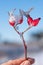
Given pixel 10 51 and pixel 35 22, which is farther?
pixel 10 51

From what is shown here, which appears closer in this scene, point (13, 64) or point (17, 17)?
point (17, 17)

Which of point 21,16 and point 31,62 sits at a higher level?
point 21,16

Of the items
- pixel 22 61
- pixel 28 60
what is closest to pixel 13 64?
pixel 22 61

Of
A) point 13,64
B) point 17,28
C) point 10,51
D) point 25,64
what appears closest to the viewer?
point 17,28

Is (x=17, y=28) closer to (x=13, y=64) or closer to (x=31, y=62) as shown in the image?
(x=31, y=62)

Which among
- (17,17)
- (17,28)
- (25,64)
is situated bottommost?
(25,64)

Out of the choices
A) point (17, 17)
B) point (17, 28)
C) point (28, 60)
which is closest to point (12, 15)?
point (17, 17)

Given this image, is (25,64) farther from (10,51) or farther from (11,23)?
(10,51)

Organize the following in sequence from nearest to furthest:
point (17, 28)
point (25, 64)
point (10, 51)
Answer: point (17, 28)
point (25, 64)
point (10, 51)

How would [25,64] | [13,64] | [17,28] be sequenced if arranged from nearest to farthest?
[17,28]
[25,64]
[13,64]
